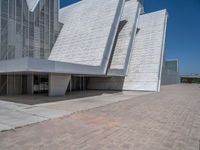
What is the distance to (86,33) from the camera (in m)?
23.8

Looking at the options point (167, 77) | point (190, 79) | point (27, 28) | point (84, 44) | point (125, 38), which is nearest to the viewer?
point (84, 44)

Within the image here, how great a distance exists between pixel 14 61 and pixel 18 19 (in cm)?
1318

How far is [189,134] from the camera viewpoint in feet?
17.9

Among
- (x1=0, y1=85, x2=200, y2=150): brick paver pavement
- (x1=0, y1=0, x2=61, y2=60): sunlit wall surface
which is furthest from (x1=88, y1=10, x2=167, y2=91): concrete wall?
(x1=0, y1=85, x2=200, y2=150): brick paver pavement

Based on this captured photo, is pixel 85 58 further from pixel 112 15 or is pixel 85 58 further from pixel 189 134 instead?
pixel 189 134

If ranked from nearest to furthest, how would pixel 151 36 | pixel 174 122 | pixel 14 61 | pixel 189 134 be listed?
pixel 189 134, pixel 174 122, pixel 14 61, pixel 151 36

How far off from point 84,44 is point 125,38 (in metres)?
6.32

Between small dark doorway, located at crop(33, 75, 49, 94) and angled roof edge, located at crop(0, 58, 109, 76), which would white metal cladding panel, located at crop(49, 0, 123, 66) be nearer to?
small dark doorway, located at crop(33, 75, 49, 94)

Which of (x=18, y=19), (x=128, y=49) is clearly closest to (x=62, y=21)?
(x=18, y=19)

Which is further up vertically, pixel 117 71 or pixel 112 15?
pixel 112 15

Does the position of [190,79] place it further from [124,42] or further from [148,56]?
[124,42]

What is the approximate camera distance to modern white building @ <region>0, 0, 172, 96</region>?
1912 cm

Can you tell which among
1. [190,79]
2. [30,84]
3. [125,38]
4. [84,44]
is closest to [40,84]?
[30,84]

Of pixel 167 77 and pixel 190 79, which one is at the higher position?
pixel 167 77
